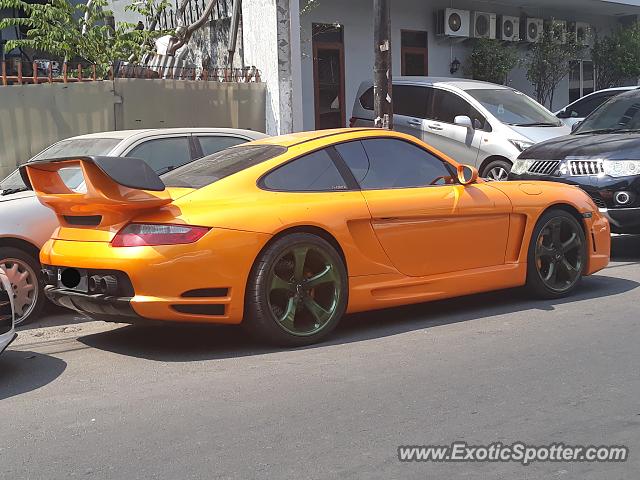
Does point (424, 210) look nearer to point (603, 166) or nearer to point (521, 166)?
point (603, 166)

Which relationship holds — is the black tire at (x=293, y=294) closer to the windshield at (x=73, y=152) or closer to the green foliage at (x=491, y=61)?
the windshield at (x=73, y=152)

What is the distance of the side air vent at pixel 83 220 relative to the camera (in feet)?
19.1

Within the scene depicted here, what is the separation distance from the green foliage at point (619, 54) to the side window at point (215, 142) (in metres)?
18.2

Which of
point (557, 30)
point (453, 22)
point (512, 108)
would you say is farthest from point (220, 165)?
point (557, 30)

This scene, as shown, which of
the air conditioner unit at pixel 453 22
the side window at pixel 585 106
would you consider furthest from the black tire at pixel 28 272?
the air conditioner unit at pixel 453 22

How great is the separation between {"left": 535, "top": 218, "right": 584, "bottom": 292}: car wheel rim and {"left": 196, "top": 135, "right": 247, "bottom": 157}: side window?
301 cm

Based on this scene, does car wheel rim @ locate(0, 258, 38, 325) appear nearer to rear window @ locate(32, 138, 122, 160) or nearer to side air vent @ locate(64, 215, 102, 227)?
side air vent @ locate(64, 215, 102, 227)

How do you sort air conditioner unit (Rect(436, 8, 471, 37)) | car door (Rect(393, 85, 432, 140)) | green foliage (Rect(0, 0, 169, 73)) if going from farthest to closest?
air conditioner unit (Rect(436, 8, 471, 37)) → car door (Rect(393, 85, 432, 140)) → green foliage (Rect(0, 0, 169, 73))

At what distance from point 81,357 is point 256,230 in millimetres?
1520

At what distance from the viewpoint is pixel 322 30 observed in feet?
59.5

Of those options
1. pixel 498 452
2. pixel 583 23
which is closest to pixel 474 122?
pixel 498 452

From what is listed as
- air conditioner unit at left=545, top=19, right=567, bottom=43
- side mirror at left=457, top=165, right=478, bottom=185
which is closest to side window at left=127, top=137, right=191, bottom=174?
side mirror at left=457, top=165, right=478, bottom=185

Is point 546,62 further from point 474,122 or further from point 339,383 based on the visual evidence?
point 339,383

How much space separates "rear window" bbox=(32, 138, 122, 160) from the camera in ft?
25.3
